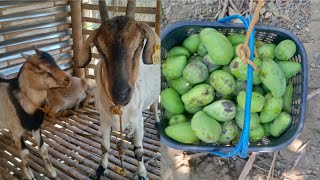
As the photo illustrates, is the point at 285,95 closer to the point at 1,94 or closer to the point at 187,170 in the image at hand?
the point at 187,170

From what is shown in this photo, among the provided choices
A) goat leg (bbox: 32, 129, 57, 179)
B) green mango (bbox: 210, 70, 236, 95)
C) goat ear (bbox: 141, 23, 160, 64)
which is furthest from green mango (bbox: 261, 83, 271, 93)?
goat leg (bbox: 32, 129, 57, 179)

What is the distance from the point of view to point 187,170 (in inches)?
47.7

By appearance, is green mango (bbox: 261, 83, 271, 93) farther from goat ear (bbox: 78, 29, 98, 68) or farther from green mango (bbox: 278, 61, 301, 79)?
goat ear (bbox: 78, 29, 98, 68)

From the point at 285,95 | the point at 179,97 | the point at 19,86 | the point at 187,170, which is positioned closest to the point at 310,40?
the point at 285,95

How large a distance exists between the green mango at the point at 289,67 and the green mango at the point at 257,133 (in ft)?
0.55

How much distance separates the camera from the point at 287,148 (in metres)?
1.19

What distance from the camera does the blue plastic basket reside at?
993 millimetres

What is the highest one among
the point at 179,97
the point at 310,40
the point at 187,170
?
the point at 310,40

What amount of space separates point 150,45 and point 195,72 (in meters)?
0.15

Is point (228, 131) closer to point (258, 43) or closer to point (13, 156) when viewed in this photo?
point (258, 43)

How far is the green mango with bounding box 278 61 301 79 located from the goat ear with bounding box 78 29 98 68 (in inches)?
20.6

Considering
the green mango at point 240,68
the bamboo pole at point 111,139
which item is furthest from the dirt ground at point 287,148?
the green mango at point 240,68

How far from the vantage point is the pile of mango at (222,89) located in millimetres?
970

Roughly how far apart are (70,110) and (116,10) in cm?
32
